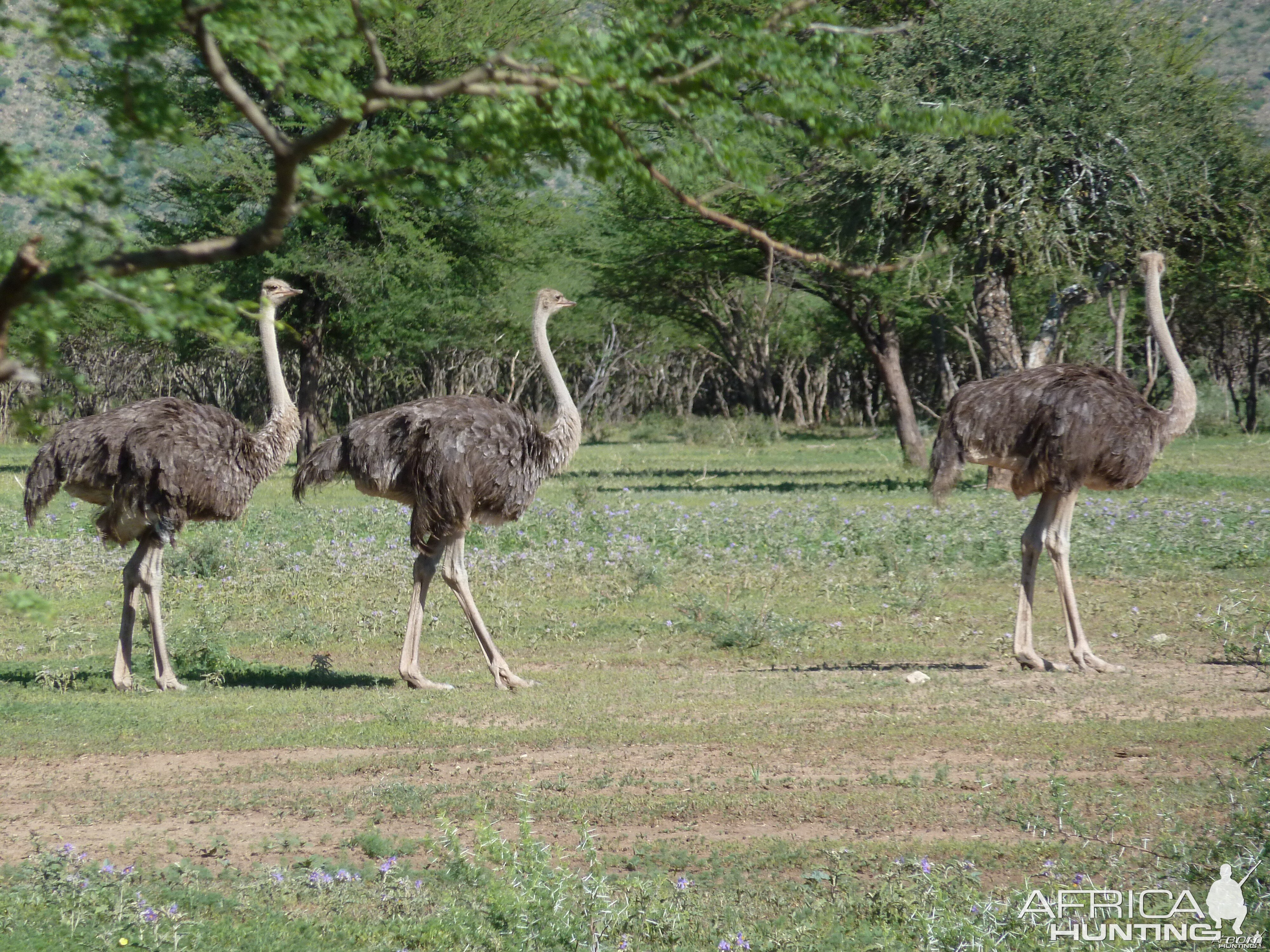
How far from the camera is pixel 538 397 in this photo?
5088cm

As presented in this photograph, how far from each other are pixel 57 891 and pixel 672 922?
2117 mm

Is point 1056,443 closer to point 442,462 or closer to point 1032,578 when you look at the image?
point 1032,578

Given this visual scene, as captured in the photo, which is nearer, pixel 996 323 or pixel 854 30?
pixel 854 30

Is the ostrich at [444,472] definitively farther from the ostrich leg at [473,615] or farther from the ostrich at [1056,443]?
the ostrich at [1056,443]

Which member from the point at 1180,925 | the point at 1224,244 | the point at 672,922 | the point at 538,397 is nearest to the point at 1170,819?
the point at 1180,925

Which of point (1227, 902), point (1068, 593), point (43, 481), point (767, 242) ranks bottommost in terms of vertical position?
point (1227, 902)

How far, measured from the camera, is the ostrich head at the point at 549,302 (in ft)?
34.5

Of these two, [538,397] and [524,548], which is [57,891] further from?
[538,397]

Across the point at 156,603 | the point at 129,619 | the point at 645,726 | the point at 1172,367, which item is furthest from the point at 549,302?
the point at 1172,367

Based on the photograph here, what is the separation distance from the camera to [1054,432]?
9.41m

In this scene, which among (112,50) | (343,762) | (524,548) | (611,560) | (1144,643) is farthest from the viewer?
(524,548)

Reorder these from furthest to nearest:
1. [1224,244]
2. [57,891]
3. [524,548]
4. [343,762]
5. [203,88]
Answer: [203,88], [1224,244], [524,548], [343,762], [57,891]

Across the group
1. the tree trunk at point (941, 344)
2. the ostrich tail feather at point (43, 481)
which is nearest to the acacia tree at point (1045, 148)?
the tree trunk at point (941, 344)

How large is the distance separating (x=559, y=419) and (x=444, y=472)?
1.09 m
